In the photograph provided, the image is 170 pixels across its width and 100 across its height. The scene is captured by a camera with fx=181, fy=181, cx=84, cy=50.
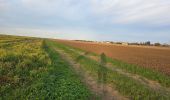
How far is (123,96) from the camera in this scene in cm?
802

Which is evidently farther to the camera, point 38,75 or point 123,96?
point 38,75

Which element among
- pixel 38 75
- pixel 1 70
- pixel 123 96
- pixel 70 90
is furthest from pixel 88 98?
pixel 1 70

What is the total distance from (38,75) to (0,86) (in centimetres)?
236

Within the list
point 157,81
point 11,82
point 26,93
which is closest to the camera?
point 26,93

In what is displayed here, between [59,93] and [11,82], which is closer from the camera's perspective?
[59,93]

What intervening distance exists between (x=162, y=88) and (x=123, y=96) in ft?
Result: 10.5

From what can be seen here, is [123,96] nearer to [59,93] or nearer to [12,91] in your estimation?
[59,93]

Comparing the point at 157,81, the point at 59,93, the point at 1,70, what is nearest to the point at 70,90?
the point at 59,93

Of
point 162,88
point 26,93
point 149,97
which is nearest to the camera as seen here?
point 26,93

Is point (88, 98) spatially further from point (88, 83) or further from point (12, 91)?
point (12, 91)

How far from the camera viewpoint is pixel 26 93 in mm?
7453

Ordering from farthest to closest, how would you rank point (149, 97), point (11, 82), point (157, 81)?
point (157, 81) → point (11, 82) → point (149, 97)

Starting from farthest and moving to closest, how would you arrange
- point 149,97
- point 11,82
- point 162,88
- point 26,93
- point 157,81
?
point 157,81 < point 162,88 < point 11,82 < point 149,97 < point 26,93

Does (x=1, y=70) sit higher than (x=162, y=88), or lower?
higher
